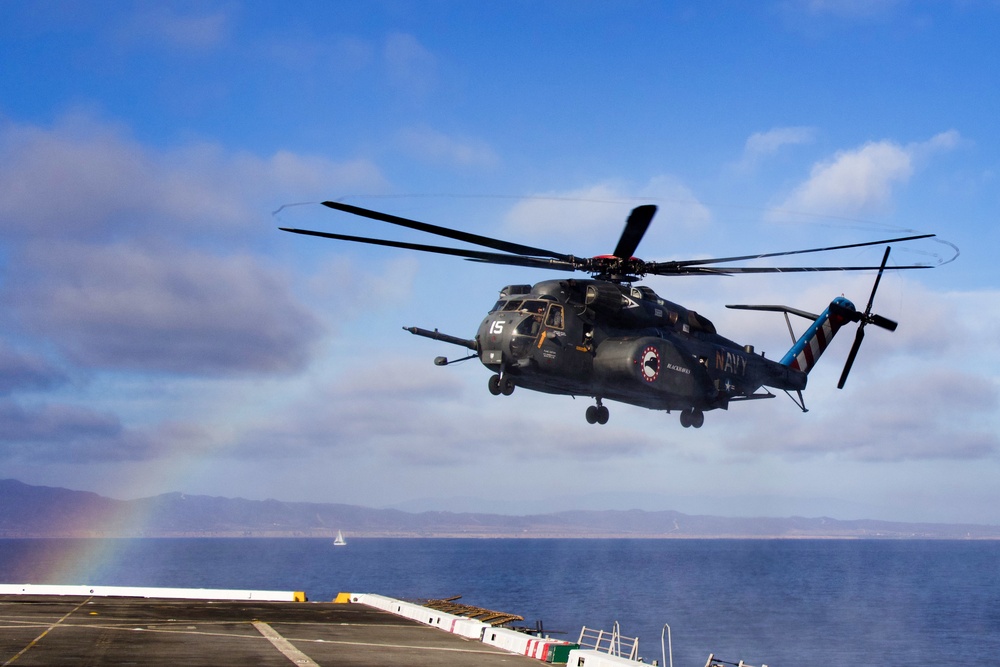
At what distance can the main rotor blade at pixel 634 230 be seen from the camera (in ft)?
77.3

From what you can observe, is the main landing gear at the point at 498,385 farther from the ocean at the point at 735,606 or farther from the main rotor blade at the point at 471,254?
the ocean at the point at 735,606

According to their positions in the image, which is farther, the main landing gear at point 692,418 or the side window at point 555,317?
the main landing gear at point 692,418

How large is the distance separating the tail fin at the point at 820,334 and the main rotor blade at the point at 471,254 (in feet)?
43.6

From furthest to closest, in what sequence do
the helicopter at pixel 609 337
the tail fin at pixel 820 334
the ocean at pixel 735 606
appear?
the ocean at pixel 735 606
the tail fin at pixel 820 334
the helicopter at pixel 609 337

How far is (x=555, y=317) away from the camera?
27.5 metres

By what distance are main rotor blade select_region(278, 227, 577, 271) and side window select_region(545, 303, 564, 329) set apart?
1222 mm

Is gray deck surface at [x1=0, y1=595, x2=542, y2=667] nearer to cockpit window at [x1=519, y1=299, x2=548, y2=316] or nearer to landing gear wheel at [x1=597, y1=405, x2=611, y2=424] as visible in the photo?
landing gear wheel at [x1=597, y1=405, x2=611, y2=424]

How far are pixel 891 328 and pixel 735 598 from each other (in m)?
113

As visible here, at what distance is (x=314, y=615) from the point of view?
38719 millimetres

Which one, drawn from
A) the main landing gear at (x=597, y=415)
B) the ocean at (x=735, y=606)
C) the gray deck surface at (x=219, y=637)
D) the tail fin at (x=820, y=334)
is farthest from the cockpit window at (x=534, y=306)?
the ocean at (x=735, y=606)

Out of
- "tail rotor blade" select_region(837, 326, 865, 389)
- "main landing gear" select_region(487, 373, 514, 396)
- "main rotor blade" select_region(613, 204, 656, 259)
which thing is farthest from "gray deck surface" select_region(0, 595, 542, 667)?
"tail rotor blade" select_region(837, 326, 865, 389)

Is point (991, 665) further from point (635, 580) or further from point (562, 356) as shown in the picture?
point (635, 580)

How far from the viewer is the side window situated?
27.2 m

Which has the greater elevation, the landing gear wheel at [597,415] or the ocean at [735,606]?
the landing gear wheel at [597,415]
